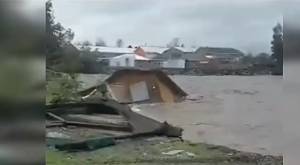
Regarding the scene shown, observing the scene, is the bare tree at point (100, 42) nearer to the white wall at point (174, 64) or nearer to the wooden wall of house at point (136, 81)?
the wooden wall of house at point (136, 81)

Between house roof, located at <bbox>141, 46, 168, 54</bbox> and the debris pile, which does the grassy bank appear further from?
house roof, located at <bbox>141, 46, 168, 54</bbox>

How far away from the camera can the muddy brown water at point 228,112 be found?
1.66m

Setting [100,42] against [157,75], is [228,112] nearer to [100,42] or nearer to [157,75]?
[157,75]

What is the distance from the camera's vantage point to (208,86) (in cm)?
168

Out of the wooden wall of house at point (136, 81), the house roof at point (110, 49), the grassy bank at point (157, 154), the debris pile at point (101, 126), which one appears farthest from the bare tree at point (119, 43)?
the grassy bank at point (157, 154)

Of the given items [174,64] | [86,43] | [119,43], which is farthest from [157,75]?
[86,43]

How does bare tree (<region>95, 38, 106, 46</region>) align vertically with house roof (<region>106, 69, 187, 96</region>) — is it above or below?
above

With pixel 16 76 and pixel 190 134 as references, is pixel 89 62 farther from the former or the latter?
pixel 190 134

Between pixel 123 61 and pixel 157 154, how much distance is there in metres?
0.41

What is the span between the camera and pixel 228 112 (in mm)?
1676

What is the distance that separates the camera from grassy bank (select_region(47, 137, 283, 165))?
167 cm

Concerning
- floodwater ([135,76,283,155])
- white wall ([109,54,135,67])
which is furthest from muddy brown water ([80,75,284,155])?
white wall ([109,54,135,67])

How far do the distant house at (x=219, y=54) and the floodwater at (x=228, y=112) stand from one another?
0.08 meters

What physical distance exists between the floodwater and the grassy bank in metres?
0.04
